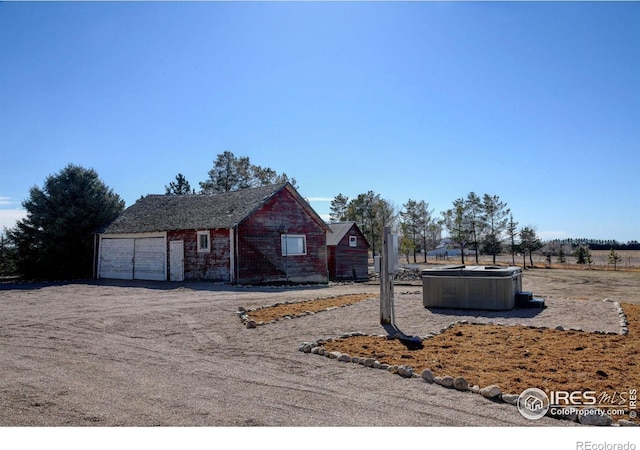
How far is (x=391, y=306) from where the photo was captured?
9.80m

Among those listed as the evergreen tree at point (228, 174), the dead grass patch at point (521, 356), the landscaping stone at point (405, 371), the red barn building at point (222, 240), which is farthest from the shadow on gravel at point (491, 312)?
the evergreen tree at point (228, 174)

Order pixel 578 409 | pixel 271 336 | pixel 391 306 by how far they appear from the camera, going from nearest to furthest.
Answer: pixel 578 409
pixel 271 336
pixel 391 306

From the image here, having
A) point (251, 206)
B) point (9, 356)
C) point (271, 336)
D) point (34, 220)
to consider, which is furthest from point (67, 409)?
point (34, 220)

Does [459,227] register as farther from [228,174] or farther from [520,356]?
[520,356]

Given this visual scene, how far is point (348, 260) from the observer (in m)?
36.2

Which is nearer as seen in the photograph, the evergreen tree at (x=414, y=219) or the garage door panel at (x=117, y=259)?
the garage door panel at (x=117, y=259)

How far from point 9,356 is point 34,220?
26.0 m

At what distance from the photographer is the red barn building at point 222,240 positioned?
75.4 ft

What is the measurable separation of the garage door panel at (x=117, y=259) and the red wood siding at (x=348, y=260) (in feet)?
47.5

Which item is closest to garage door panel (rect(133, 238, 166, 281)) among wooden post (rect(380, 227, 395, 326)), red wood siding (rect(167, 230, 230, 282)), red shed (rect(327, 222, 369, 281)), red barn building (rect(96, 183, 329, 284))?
red barn building (rect(96, 183, 329, 284))

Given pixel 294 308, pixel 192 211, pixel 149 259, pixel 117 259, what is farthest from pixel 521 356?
pixel 117 259

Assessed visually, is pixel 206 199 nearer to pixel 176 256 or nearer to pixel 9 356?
pixel 176 256

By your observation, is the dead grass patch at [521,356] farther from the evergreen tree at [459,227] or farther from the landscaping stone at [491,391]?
the evergreen tree at [459,227]

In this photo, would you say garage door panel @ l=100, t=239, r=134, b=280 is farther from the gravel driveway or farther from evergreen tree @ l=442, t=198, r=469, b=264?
evergreen tree @ l=442, t=198, r=469, b=264
